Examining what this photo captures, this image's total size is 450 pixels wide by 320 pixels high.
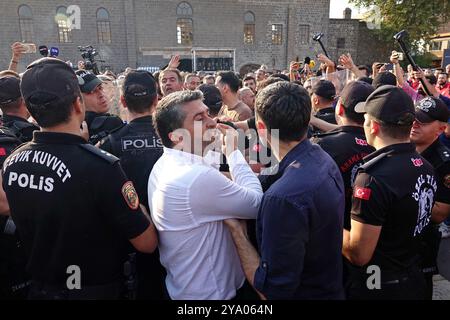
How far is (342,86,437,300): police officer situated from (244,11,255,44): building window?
3166cm

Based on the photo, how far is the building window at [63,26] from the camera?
2794 centimetres

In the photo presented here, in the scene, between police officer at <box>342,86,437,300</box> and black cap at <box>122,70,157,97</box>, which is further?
black cap at <box>122,70,157,97</box>

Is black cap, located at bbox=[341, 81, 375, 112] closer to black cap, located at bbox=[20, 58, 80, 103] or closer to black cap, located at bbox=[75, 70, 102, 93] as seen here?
black cap, located at bbox=[20, 58, 80, 103]

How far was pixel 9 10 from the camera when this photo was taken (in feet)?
88.3

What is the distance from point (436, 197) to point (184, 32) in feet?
101

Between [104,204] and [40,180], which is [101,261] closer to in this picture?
[104,204]

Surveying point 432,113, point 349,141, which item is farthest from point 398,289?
point 432,113

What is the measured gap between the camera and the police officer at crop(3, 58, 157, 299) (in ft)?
5.73

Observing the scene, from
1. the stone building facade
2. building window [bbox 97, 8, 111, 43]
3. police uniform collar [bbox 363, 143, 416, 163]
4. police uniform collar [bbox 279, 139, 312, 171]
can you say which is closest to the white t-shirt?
police uniform collar [bbox 279, 139, 312, 171]

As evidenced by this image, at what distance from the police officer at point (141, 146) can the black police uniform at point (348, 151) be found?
135 centimetres

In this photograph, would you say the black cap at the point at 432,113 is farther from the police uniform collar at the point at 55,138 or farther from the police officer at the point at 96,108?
the police officer at the point at 96,108

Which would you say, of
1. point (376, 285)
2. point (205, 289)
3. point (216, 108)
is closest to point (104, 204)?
point (205, 289)

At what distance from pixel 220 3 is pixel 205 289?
32.4m

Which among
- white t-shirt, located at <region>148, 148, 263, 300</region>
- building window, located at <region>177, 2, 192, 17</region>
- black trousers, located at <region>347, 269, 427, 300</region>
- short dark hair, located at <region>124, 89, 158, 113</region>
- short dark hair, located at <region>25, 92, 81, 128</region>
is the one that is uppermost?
building window, located at <region>177, 2, 192, 17</region>
